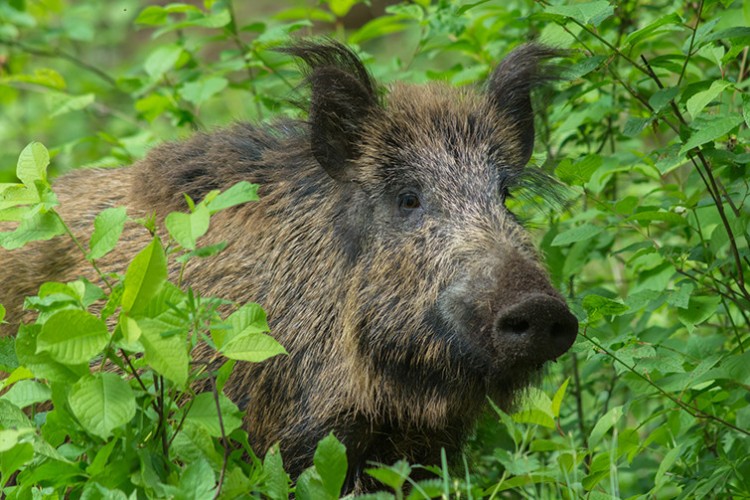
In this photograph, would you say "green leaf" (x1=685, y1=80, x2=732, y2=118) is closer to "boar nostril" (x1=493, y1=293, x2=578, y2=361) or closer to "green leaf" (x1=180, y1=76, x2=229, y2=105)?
"boar nostril" (x1=493, y1=293, x2=578, y2=361)

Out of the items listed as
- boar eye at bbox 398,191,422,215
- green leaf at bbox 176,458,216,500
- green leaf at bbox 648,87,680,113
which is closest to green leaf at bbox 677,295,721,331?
green leaf at bbox 648,87,680,113

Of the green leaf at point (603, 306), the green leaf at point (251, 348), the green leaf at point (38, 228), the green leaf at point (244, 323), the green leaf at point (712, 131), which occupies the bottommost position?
the green leaf at point (251, 348)

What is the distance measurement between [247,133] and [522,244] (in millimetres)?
1487

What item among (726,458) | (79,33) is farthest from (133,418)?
(79,33)

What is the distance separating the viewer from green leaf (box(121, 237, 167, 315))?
3.02m

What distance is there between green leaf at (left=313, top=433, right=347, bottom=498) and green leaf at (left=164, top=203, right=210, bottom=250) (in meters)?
0.72

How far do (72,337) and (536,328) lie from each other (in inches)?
61.7

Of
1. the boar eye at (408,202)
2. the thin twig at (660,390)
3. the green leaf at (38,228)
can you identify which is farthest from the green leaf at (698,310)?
the green leaf at (38,228)

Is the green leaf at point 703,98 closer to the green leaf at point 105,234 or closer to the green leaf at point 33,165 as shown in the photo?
the green leaf at point 105,234

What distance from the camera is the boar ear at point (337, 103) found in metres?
4.44

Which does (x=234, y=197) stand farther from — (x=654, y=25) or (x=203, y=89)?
(x=203, y=89)

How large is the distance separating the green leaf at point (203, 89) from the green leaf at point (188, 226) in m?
2.54

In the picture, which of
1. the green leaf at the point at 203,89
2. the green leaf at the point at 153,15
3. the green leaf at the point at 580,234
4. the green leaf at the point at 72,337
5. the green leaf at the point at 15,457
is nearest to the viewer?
the green leaf at the point at 72,337

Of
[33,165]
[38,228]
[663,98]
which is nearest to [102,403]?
[38,228]
